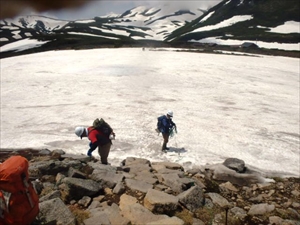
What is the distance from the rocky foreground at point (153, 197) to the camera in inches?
289

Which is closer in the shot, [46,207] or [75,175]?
[46,207]

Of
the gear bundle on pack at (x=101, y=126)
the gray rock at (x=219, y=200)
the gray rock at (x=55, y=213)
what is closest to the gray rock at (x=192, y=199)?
the gray rock at (x=219, y=200)

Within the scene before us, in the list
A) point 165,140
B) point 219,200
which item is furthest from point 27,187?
point 165,140

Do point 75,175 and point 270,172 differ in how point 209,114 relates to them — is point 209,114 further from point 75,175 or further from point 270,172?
point 75,175

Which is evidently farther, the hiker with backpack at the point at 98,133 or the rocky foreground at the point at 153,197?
the hiker with backpack at the point at 98,133

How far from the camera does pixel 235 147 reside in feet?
51.5

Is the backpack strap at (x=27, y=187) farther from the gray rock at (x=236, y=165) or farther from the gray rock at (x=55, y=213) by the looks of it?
the gray rock at (x=236, y=165)

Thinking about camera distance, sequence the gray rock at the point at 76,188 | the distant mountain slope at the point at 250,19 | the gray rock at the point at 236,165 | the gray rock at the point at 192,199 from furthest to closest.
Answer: the distant mountain slope at the point at 250,19 → the gray rock at the point at 236,165 → the gray rock at the point at 192,199 → the gray rock at the point at 76,188

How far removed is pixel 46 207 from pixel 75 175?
2.32m

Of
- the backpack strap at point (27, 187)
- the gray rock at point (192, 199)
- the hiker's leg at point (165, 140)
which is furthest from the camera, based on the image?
the hiker's leg at point (165, 140)

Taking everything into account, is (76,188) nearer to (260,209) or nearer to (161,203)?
(161,203)

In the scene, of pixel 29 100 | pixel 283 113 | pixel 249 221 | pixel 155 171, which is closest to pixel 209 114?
pixel 283 113

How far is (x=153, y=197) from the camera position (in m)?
8.21

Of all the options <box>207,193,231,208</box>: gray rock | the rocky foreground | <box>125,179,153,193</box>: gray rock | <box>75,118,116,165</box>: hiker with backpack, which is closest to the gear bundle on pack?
<box>75,118,116,165</box>: hiker with backpack
